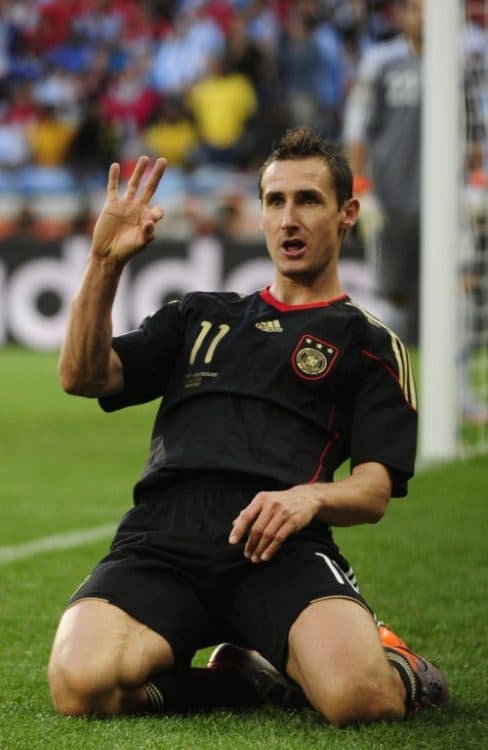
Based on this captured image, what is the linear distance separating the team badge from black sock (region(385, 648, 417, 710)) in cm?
64

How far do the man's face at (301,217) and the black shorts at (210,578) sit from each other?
55 cm

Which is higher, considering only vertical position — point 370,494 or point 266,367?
point 266,367

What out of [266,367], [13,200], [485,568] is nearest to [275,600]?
[266,367]

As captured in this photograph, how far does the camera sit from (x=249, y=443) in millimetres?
3375

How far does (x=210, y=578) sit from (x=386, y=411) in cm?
53

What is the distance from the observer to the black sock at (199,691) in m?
3.22

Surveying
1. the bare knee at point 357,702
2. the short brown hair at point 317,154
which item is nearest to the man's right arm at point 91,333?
the short brown hair at point 317,154

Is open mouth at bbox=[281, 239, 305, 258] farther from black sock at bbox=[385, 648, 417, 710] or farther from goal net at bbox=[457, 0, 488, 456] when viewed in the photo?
goal net at bbox=[457, 0, 488, 456]

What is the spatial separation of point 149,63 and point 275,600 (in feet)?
46.7

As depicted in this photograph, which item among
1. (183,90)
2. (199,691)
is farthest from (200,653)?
(183,90)

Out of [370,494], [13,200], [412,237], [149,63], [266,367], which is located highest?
[149,63]

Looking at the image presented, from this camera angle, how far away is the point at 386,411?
3.37m

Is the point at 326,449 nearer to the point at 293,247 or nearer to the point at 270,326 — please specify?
the point at 270,326

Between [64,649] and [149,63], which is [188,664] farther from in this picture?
[149,63]
